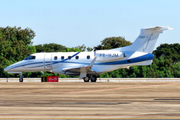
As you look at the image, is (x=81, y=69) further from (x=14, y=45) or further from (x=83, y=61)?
(x=14, y=45)

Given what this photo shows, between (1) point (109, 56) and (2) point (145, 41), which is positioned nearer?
(1) point (109, 56)

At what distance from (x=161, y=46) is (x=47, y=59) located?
66.6m

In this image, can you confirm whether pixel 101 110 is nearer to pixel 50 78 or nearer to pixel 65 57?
pixel 65 57

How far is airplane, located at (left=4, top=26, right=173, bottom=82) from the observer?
110 ft

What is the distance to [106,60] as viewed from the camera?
34.0 meters

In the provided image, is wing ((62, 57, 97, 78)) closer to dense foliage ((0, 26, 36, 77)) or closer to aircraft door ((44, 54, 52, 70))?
aircraft door ((44, 54, 52, 70))

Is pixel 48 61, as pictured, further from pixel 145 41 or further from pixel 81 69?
pixel 145 41

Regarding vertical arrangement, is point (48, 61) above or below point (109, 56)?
below

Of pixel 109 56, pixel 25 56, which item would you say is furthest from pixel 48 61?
pixel 25 56

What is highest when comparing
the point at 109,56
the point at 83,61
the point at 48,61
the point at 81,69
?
the point at 109,56

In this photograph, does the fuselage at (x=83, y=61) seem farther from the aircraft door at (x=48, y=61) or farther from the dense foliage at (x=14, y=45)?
the dense foliage at (x=14, y=45)

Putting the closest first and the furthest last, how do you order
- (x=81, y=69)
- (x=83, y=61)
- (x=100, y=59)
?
(x=81, y=69) < (x=100, y=59) < (x=83, y=61)

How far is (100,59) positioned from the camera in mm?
34062

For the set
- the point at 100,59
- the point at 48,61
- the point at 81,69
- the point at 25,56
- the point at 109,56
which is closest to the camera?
the point at 81,69
